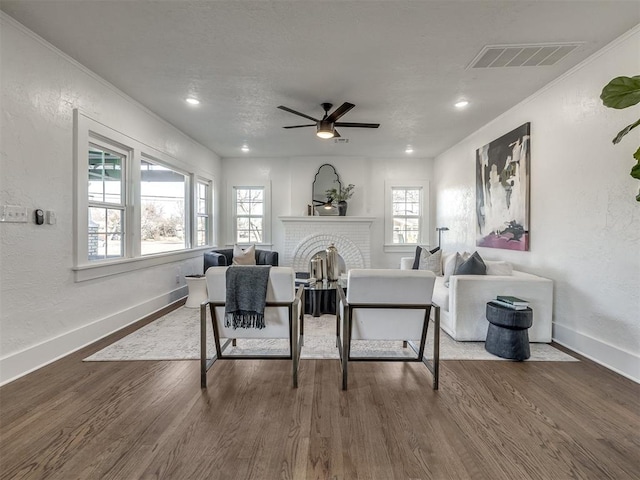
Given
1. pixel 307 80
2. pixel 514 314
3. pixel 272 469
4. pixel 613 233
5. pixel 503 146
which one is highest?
pixel 307 80

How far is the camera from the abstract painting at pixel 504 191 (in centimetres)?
350

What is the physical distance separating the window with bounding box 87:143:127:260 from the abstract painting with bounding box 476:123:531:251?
469cm

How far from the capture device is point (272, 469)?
1.44 m

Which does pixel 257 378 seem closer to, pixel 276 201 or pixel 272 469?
pixel 272 469

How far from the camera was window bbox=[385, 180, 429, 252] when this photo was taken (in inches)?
255

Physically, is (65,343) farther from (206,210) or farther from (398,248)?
(398,248)

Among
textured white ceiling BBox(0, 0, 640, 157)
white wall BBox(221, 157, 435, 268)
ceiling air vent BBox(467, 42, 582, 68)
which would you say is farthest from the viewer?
white wall BBox(221, 157, 435, 268)

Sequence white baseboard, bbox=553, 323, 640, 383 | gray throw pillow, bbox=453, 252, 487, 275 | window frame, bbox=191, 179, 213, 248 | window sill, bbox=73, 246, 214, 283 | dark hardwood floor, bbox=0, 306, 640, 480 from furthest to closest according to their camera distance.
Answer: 1. window frame, bbox=191, 179, 213, 248
2. gray throw pillow, bbox=453, 252, 487, 275
3. window sill, bbox=73, 246, 214, 283
4. white baseboard, bbox=553, 323, 640, 383
5. dark hardwood floor, bbox=0, 306, 640, 480

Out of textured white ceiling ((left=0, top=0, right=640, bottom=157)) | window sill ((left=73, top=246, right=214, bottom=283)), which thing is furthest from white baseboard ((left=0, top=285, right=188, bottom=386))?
textured white ceiling ((left=0, top=0, right=640, bottom=157))

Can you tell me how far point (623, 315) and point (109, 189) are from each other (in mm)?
5044

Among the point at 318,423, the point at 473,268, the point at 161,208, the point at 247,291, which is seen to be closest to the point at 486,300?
the point at 473,268

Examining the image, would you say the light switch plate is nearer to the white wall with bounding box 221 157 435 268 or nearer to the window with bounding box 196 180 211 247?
the window with bounding box 196 180 211 247

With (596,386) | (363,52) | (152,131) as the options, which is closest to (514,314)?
(596,386)

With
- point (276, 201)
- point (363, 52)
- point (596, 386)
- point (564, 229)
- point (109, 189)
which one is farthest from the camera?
point (276, 201)
